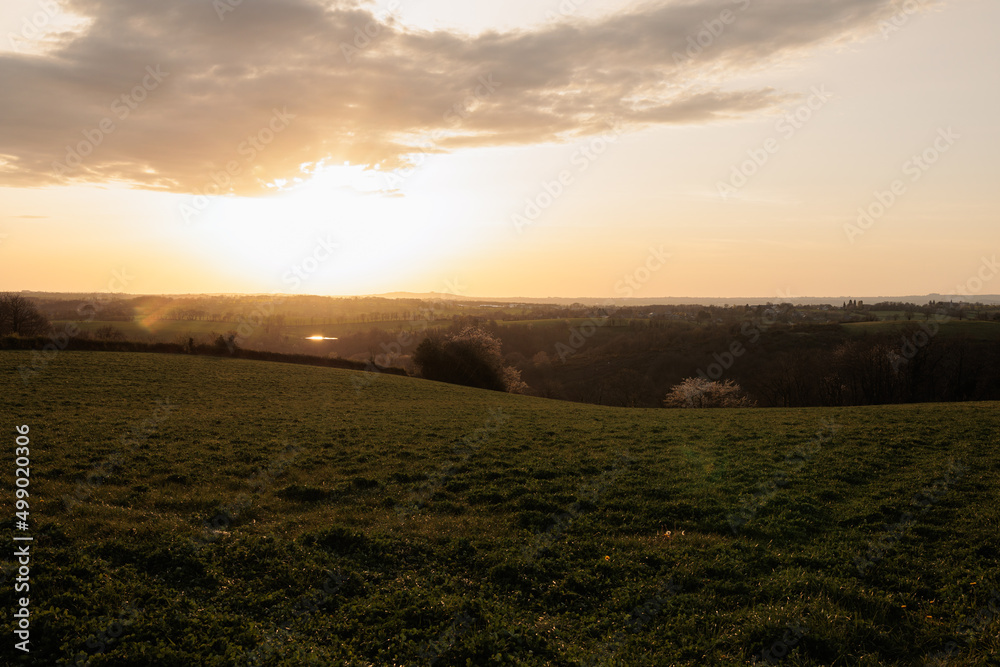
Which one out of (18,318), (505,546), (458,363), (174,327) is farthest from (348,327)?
(505,546)

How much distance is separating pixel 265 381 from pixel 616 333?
114 metres

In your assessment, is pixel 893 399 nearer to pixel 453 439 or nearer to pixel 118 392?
pixel 453 439

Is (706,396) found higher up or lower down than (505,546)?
lower down

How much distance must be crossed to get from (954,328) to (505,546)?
11686cm

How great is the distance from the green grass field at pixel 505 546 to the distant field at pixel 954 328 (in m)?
90.2

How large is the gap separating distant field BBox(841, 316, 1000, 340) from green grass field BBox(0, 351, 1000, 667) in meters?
90.2

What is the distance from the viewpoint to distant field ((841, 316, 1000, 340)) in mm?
89000

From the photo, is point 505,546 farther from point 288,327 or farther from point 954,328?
point 288,327

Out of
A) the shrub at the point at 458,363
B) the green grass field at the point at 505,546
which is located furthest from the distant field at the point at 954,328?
the green grass field at the point at 505,546

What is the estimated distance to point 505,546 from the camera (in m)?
10.3

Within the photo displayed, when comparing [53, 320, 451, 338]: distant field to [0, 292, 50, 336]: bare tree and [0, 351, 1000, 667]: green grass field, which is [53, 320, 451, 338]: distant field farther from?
[0, 351, 1000, 667]: green grass field

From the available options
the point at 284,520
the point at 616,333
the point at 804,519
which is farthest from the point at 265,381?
the point at 616,333

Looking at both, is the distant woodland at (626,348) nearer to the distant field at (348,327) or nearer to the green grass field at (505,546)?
the distant field at (348,327)

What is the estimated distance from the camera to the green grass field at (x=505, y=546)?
7055mm
